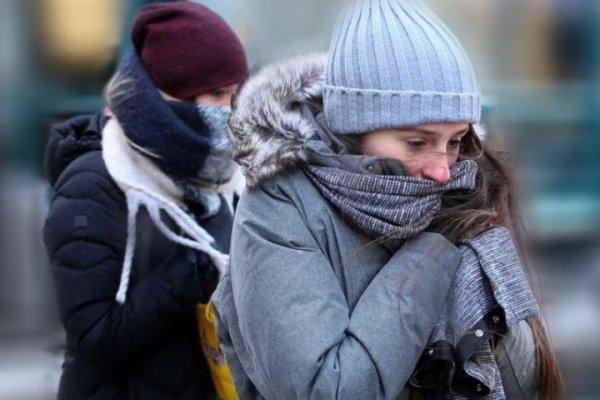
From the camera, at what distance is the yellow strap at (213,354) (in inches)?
92.2

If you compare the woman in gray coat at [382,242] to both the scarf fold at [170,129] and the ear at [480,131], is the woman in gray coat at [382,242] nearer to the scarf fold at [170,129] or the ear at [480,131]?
the ear at [480,131]

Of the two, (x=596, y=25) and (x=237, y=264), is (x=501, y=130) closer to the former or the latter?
(x=237, y=264)

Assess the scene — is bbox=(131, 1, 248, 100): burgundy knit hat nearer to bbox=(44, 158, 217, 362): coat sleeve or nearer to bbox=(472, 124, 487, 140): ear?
bbox=(44, 158, 217, 362): coat sleeve

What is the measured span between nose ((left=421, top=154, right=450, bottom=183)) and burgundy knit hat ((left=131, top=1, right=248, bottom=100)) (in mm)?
999

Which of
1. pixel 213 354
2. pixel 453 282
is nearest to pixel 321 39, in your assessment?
pixel 213 354

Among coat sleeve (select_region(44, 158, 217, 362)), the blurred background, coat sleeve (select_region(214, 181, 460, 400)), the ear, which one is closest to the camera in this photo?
coat sleeve (select_region(214, 181, 460, 400))

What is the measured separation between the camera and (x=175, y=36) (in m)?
2.51

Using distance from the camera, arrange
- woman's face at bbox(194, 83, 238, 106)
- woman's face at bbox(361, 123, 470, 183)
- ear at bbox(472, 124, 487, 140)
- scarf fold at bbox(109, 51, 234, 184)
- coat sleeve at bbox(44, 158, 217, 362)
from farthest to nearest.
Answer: woman's face at bbox(194, 83, 238, 106)
scarf fold at bbox(109, 51, 234, 184)
coat sleeve at bbox(44, 158, 217, 362)
ear at bbox(472, 124, 487, 140)
woman's face at bbox(361, 123, 470, 183)

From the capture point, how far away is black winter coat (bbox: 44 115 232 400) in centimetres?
229

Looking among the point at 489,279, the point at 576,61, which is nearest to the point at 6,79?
→ the point at 576,61

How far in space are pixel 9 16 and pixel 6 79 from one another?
0.92 feet

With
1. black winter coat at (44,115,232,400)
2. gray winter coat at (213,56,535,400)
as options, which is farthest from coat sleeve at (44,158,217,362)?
gray winter coat at (213,56,535,400)

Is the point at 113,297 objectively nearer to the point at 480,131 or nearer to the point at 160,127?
the point at 160,127

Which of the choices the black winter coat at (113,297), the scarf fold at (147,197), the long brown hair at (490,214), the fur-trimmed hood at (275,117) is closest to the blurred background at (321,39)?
the black winter coat at (113,297)
